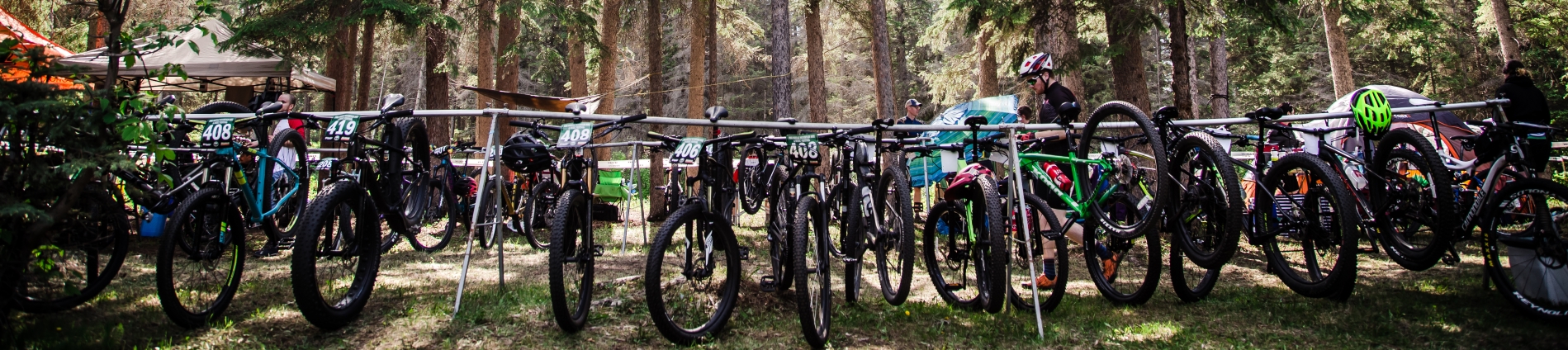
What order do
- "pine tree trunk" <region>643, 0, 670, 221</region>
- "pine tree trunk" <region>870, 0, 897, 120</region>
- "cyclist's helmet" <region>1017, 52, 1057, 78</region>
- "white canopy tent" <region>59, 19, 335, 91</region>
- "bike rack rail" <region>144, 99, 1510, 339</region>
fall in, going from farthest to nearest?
"pine tree trunk" <region>870, 0, 897, 120</region>
"white canopy tent" <region>59, 19, 335, 91</region>
"pine tree trunk" <region>643, 0, 670, 221</region>
"cyclist's helmet" <region>1017, 52, 1057, 78</region>
"bike rack rail" <region>144, 99, 1510, 339</region>

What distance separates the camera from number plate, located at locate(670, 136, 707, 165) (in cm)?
462

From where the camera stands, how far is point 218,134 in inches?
194

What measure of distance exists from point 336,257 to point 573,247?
115 centimetres

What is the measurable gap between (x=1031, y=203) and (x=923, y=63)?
3213 centimetres

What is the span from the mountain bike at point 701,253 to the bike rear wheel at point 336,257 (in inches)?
56.7

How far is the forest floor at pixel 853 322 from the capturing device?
390 cm

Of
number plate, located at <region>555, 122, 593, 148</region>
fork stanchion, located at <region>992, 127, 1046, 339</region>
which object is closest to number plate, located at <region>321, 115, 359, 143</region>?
number plate, located at <region>555, 122, 593, 148</region>

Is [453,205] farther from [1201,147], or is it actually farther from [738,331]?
[1201,147]

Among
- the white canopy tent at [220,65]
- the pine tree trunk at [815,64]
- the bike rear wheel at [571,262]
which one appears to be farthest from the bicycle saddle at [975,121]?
the pine tree trunk at [815,64]

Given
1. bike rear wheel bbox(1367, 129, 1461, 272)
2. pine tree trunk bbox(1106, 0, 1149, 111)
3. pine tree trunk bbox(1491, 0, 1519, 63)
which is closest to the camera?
bike rear wheel bbox(1367, 129, 1461, 272)

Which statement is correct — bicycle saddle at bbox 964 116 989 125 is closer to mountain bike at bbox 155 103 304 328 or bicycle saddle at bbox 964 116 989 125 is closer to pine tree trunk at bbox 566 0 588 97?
mountain bike at bbox 155 103 304 328

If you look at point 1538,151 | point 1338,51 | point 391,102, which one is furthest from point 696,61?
point 1338,51

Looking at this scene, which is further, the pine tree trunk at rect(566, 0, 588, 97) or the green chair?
the pine tree trunk at rect(566, 0, 588, 97)

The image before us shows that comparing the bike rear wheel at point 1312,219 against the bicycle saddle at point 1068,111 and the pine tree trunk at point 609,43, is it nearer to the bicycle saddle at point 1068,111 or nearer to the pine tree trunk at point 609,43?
the bicycle saddle at point 1068,111
